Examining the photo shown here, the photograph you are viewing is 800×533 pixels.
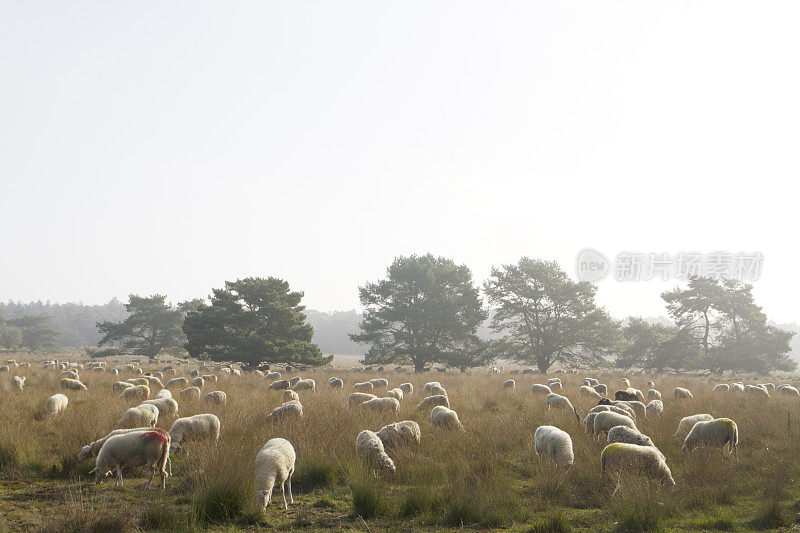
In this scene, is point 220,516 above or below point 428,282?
below

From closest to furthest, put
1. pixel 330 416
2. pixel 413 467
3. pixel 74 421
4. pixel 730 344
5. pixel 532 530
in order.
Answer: pixel 532 530 < pixel 413 467 < pixel 74 421 < pixel 330 416 < pixel 730 344

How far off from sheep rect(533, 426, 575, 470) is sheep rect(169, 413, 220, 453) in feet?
19.8

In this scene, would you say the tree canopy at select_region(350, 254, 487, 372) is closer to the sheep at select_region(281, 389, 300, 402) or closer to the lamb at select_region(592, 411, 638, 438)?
the sheep at select_region(281, 389, 300, 402)

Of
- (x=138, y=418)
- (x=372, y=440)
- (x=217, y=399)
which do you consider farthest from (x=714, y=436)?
(x=217, y=399)

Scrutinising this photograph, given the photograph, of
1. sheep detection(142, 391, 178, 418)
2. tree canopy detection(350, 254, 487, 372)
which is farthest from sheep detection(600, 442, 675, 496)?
tree canopy detection(350, 254, 487, 372)

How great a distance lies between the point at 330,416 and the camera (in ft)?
33.4

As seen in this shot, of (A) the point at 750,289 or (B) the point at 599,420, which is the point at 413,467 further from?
(A) the point at 750,289

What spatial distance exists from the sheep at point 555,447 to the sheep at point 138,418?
7874 millimetres

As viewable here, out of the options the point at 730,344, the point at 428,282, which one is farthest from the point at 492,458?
the point at 730,344

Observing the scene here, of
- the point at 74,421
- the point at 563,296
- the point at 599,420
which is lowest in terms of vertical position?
the point at 74,421

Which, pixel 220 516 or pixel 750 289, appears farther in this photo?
pixel 750 289

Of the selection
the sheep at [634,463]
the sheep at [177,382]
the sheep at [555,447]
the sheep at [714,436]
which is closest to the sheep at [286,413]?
the sheep at [555,447]

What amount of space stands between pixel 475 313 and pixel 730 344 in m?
27.1

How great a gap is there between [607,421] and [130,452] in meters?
8.89
